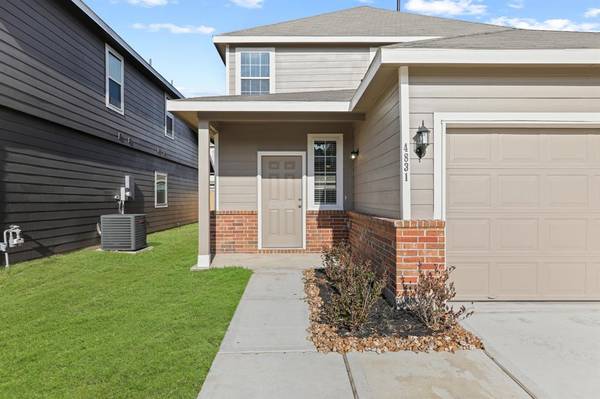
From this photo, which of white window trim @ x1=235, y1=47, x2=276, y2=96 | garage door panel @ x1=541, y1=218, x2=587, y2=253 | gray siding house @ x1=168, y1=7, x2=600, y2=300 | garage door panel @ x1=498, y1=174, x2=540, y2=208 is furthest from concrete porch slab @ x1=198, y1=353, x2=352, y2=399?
white window trim @ x1=235, y1=47, x2=276, y2=96

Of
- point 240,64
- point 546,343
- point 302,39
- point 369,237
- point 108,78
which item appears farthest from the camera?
point 108,78

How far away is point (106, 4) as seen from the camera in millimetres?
9008

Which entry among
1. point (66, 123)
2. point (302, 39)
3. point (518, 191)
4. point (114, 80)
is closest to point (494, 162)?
point (518, 191)

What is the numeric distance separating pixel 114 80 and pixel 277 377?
9.57m

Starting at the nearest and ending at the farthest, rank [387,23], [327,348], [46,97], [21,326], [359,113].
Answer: [327,348] < [21,326] < [359,113] < [46,97] < [387,23]

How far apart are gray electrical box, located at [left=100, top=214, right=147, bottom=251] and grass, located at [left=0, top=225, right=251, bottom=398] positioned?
1653 millimetres

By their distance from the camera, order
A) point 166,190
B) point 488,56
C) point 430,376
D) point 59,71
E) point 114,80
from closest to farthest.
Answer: point 430,376 < point 488,56 < point 59,71 < point 114,80 < point 166,190

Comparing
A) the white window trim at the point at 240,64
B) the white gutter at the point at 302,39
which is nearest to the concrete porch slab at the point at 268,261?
the white window trim at the point at 240,64

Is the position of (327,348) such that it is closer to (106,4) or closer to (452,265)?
(452,265)

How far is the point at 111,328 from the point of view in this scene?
10.6ft

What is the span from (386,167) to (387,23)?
20.0ft

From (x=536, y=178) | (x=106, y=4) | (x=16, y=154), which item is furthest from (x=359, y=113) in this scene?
(x=106, y=4)

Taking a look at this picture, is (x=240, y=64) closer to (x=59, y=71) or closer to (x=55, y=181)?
(x=59, y=71)

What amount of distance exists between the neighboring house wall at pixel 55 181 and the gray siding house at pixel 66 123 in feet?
0.06
